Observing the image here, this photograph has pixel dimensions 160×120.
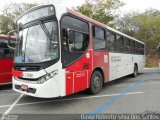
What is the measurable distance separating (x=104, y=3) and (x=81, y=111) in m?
27.9

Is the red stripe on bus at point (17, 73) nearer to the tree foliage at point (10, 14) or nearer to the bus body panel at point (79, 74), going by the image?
the bus body panel at point (79, 74)

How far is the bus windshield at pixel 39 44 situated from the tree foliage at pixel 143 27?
2447cm

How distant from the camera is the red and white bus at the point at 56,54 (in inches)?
230

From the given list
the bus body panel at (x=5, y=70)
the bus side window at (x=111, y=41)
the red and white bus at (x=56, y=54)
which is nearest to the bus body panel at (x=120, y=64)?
the bus side window at (x=111, y=41)

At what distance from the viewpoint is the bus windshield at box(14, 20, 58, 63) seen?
19.3 ft

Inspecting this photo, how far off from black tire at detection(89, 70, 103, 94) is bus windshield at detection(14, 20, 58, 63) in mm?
2237

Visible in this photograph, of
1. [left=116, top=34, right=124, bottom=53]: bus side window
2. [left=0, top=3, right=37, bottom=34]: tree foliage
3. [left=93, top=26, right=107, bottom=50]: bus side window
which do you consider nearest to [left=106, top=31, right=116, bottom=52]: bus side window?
[left=93, top=26, right=107, bottom=50]: bus side window

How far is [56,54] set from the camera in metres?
5.85

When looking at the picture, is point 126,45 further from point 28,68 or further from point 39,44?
point 28,68

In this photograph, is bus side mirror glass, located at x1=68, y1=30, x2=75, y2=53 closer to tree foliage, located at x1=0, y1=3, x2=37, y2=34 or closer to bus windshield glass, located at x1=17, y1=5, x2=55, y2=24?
bus windshield glass, located at x1=17, y1=5, x2=55, y2=24

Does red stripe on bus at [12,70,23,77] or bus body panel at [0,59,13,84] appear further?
bus body panel at [0,59,13,84]

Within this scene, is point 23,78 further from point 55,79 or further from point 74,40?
point 74,40

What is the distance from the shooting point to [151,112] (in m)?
5.66

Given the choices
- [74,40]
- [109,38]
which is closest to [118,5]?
[109,38]
